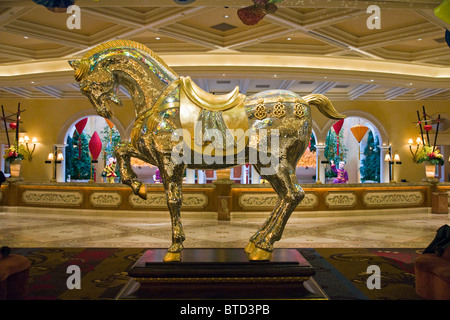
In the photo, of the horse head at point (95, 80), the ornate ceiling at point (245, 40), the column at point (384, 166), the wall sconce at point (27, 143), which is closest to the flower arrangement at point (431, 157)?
the ornate ceiling at point (245, 40)

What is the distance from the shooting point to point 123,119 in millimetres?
12844

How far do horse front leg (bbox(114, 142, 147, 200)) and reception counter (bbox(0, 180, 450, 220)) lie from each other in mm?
5346

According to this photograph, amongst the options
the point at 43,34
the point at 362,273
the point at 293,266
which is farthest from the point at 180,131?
the point at 43,34

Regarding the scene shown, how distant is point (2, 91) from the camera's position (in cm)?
1207

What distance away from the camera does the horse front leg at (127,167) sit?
2.54 meters

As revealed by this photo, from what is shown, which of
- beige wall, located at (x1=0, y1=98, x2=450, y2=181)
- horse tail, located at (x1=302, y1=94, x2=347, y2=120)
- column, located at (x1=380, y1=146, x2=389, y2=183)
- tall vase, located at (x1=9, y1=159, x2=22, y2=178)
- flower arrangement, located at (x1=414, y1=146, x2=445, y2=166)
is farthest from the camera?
column, located at (x1=380, y1=146, x2=389, y2=183)

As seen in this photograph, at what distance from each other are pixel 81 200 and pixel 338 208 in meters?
6.28

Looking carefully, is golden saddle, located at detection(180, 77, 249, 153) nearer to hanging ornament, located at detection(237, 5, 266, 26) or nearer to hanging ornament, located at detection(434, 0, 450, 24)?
hanging ornament, located at detection(237, 5, 266, 26)

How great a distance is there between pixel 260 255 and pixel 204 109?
1.11m

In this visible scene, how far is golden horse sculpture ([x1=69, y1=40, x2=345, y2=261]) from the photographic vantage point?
2430mm
